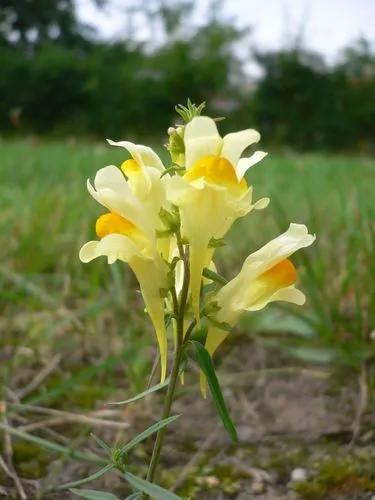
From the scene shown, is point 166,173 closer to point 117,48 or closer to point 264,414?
point 264,414

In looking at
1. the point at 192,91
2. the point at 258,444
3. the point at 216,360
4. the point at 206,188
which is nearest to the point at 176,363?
the point at 206,188

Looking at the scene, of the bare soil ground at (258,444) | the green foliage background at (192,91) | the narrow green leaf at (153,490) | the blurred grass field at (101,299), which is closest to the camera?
the narrow green leaf at (153,490)

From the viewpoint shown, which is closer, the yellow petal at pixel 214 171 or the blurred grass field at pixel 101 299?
the yellow petal at pixel 214 171

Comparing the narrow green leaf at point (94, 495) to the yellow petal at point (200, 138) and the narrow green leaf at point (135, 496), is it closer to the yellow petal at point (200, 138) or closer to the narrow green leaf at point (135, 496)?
the narrow green leaf at point (135, 496)

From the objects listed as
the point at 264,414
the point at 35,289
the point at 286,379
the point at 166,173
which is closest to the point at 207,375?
the point at 166,173

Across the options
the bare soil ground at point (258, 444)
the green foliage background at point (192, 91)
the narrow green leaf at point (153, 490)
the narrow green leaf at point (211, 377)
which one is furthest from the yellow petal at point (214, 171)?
the green foliage background at point (192, 91)

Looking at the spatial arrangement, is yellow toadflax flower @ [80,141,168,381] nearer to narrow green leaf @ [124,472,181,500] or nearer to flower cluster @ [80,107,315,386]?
flower cluster @ [80,107,315,386]

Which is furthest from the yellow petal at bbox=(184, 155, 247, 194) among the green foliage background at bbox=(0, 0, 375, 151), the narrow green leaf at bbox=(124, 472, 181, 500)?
the green foliage background at bbox=(0, 0, 375, 151)

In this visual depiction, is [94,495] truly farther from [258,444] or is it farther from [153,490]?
[258,444]
